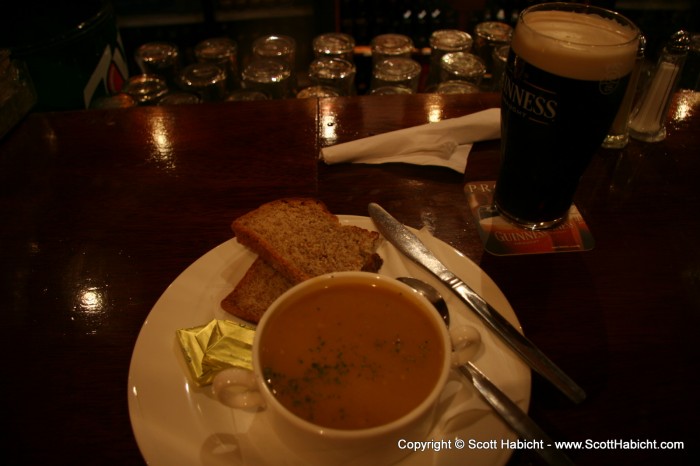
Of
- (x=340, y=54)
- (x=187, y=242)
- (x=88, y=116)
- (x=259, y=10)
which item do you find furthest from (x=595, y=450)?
(x=259, y=10)

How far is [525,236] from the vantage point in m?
0.97

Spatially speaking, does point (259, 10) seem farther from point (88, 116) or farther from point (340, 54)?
point (88, 116)

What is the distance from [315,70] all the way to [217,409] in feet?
4.21

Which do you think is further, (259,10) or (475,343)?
(259,10)

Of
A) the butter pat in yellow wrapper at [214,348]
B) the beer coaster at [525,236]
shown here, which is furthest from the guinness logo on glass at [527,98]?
the butter pat in yellow wrapper at [214,348]

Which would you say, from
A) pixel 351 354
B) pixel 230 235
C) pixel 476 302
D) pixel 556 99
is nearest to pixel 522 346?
pixel 476 302

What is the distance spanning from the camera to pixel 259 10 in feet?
9.12

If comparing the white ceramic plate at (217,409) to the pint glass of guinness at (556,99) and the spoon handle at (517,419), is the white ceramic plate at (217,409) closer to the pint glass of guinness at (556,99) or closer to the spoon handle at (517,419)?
the spoon handle at (517,419)

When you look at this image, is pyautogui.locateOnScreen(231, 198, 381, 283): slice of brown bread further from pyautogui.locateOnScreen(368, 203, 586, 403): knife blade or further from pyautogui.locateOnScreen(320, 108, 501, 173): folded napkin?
pyautogui.locateOnScreen(320, 108, 501, 173): folded napkin

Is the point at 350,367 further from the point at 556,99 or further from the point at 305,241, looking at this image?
the point at 556,99

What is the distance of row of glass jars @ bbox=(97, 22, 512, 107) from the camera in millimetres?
1562

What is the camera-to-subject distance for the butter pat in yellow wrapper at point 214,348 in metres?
0.67

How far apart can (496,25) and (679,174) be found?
1.08m

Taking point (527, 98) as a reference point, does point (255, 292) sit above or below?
below
